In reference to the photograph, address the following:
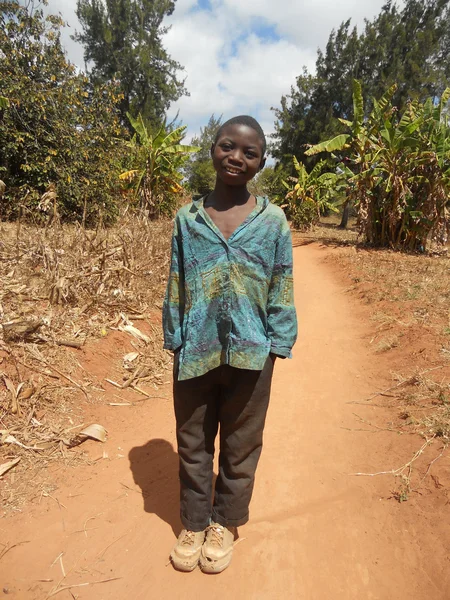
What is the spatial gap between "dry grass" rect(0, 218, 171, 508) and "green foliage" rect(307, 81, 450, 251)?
22.7 feet

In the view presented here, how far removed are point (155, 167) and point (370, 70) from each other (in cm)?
1846

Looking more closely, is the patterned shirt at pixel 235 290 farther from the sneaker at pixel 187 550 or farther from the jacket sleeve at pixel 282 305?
the sneaker at pixel 187 550

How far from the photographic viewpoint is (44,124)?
941cm

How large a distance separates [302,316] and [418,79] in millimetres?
22983

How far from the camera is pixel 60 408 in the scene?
124 inches

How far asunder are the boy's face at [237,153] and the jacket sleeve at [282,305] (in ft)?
0.96

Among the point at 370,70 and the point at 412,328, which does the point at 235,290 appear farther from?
the point at 370,70

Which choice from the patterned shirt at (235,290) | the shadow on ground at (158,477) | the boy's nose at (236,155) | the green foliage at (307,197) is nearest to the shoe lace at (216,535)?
the shadow on ground at (158,477)

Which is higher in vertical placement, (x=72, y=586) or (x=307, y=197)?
(x=307, y=197)

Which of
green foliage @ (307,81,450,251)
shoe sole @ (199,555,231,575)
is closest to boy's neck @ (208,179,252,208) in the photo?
shoe sole @ (199,555,231,575)

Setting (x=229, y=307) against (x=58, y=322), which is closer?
(x=229, y=307)

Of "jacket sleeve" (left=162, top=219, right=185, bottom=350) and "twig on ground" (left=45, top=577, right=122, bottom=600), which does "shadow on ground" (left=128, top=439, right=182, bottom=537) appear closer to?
"twig on ground" (left=45, top=577, right=122, bottom=600)

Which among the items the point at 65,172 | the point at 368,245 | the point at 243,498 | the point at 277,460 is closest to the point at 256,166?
the point at 243,498

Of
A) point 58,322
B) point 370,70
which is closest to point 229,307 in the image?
point 58,322
